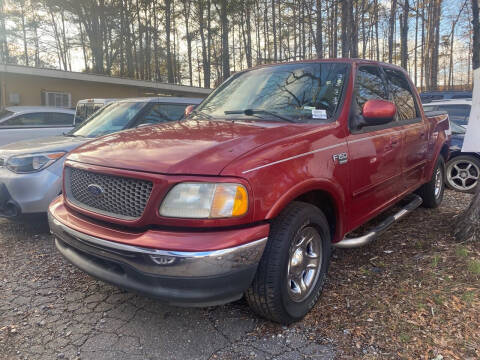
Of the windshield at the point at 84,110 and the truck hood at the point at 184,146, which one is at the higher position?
the windshield at the point at 84,110

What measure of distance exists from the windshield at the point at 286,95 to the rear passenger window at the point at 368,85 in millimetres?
191

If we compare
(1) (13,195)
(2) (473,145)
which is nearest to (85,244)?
(1) (13,195)

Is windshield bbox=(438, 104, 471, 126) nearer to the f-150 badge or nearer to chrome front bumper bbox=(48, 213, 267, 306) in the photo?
the f-150 badge

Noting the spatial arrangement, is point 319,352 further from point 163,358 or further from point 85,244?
Result: point 85,244

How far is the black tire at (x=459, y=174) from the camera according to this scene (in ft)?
20.3

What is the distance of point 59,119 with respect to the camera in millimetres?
8758

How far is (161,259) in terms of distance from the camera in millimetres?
1939

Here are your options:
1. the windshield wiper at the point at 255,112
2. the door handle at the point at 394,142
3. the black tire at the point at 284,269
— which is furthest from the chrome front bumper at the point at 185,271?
the door handle at the point at 394,142

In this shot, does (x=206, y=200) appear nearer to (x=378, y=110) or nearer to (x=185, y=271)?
(x=185, y=271)

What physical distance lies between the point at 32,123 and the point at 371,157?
8.10 m

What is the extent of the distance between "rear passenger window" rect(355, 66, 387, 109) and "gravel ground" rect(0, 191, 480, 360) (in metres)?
1.49

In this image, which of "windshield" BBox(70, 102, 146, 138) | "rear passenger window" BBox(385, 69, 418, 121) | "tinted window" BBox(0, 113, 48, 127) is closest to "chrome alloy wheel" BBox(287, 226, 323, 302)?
"rear passenger window" BBox(385, 69, 418, 121)

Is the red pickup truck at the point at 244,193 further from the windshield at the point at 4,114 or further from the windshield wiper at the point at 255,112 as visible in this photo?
the windshield at the point at 4,114

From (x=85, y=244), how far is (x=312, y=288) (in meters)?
1.58
